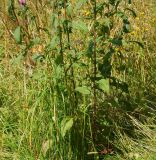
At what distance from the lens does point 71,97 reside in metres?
2.76

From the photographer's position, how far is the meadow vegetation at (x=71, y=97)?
2.67 metres

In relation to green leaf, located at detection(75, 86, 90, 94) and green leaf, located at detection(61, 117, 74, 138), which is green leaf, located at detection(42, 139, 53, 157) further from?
green leaf, located at detection(75, 86, 90, 94)

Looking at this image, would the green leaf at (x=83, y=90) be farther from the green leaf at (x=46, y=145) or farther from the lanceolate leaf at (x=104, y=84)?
the green leaf at (x=46, y=145)

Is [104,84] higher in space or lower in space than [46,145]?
higher

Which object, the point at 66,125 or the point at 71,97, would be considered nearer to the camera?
the point at 66,125

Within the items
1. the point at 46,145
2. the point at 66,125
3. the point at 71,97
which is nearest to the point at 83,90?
Answer: the point at 71,97

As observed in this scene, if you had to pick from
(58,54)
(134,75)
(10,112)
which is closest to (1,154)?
(10,112)

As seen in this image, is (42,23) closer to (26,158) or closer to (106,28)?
(106,28)

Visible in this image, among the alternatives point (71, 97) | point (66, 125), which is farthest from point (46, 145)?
point (71, 97)

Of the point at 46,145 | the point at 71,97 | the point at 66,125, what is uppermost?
the point at 71,97

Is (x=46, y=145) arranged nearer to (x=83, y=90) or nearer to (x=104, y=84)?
(x=83, y=90)

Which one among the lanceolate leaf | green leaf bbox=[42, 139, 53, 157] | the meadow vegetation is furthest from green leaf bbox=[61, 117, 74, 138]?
the lanceolate leaf

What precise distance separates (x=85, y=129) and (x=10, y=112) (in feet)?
2.29

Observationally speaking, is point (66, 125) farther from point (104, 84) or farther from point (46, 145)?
point (104, 84)
